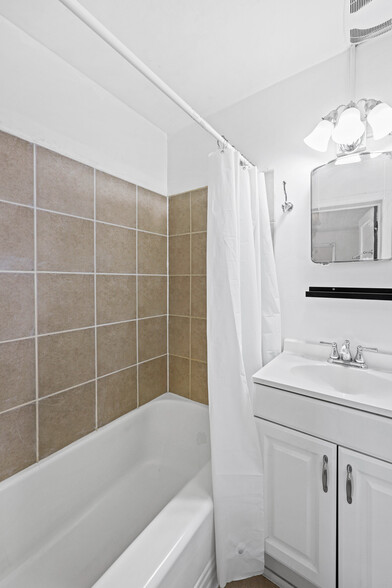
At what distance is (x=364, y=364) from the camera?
4.20 ft

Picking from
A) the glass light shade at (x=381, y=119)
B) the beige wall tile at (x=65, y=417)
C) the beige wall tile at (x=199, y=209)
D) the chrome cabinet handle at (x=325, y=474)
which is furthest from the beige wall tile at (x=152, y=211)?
the chrome cabinet handle at (x=325, y=474)

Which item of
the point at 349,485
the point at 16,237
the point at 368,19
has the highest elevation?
the point at 368,19

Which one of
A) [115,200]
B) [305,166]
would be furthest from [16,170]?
[305,166]

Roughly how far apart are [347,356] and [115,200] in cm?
150

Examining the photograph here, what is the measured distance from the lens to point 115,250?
1.62m

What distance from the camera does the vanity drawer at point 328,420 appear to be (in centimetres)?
92

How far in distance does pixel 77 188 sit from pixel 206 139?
3.05 ft

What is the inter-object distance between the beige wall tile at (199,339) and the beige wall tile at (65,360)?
673 millimetres

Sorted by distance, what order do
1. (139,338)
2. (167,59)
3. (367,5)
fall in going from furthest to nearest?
(139,338)
(167,59)
(367,5)

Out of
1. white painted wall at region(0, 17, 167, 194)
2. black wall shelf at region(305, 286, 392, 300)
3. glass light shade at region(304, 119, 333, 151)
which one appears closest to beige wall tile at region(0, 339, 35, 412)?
white painted wall at region(0, 17, 167, 194)

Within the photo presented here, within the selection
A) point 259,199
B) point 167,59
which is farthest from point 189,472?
point 167,59

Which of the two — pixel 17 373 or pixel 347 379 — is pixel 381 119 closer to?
pixel 347 379

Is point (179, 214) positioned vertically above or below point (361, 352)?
above

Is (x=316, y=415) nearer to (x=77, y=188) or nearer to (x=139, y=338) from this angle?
(x=139, y=338)
